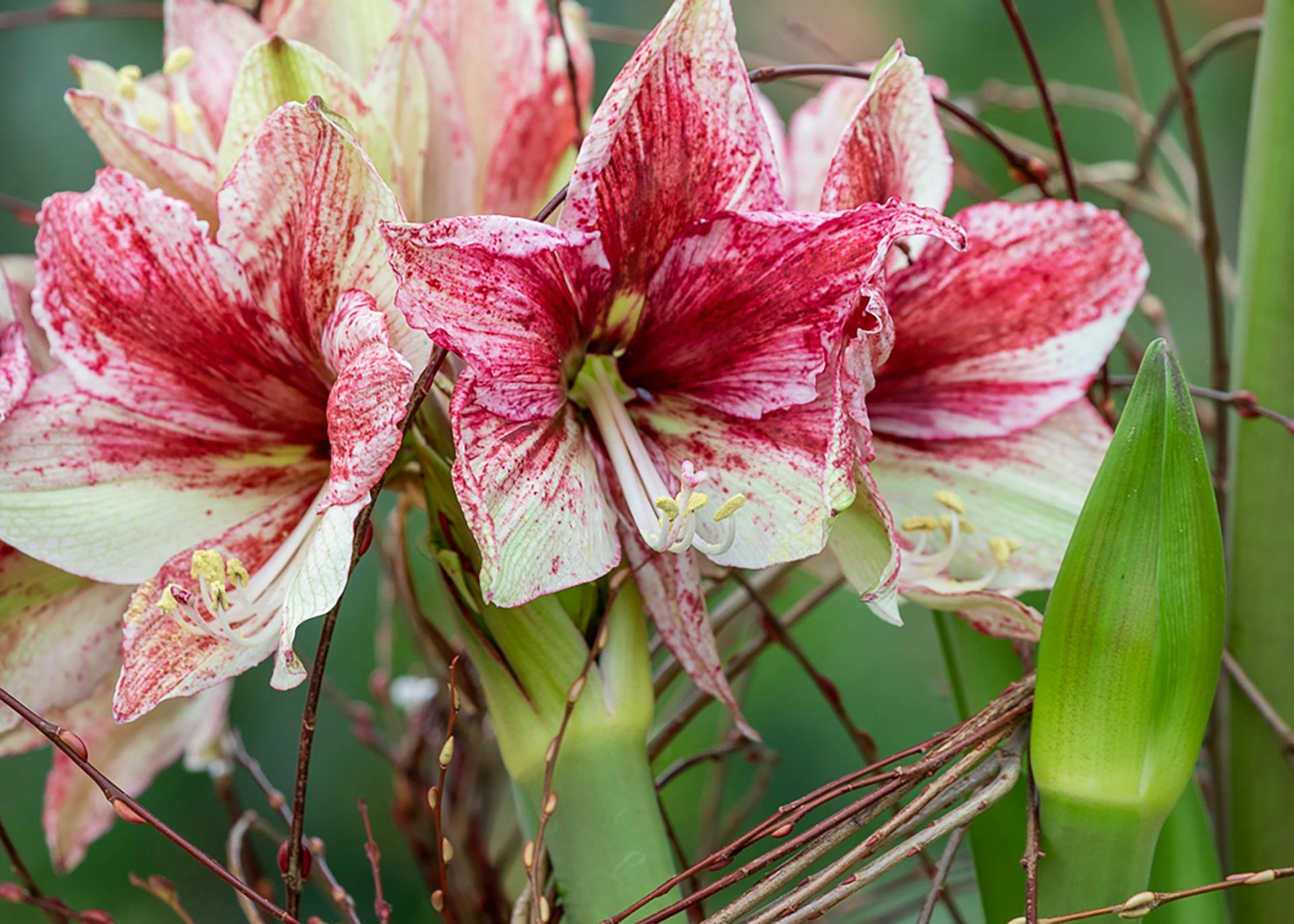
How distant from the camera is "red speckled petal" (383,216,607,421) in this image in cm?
29

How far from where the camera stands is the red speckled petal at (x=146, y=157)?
1.22ft

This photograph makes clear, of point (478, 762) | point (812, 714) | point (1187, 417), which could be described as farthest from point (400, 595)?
point (812, 714)

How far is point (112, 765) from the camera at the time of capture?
0.42 m

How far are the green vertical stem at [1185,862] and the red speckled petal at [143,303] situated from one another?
0.96 ft

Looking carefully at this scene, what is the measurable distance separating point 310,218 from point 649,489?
0.12 meters

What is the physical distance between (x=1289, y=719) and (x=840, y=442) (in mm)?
265

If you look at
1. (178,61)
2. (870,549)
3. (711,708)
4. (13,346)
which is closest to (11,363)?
(13,346)

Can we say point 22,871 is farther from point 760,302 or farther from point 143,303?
point 760,302

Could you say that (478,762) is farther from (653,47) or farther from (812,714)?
(812,714)

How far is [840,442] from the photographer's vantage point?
306mm

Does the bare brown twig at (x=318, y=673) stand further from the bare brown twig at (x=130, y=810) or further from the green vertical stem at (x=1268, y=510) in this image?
the green vertical stem at (x=1268, y=510)

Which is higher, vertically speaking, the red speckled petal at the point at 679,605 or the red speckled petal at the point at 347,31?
the red speckled petal at the point at 347,31

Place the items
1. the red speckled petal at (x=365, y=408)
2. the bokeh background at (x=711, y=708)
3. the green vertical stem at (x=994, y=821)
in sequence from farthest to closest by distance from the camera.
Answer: the bokeh background at (x=711, y=708), the green vertical stem at (x=994, y=821), the red speckled petal at (x=365, y=408)

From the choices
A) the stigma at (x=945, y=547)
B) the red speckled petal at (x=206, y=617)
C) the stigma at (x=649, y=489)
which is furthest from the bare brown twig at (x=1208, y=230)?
the red speckled petal at (x=206, y=617)
